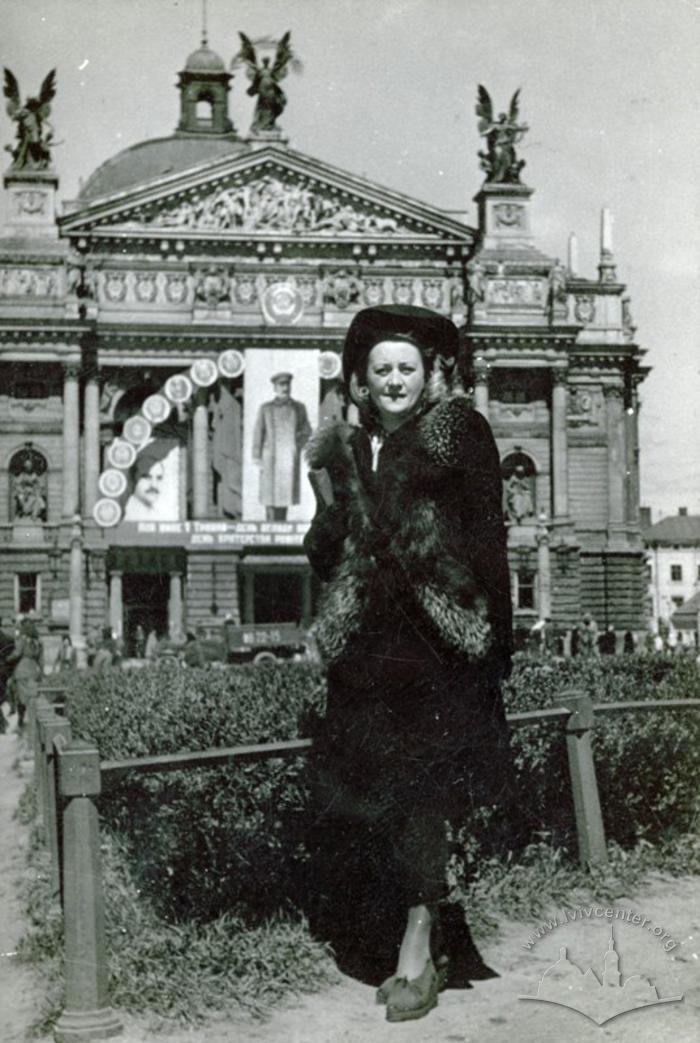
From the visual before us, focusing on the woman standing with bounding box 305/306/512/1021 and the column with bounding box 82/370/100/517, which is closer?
the woman standing with bounding box 305/306/512/1021

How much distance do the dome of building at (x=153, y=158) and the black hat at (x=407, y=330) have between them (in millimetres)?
60613

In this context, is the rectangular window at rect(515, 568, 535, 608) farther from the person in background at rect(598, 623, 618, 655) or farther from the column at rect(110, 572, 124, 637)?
the column at rect(110, 572, 124, 637)

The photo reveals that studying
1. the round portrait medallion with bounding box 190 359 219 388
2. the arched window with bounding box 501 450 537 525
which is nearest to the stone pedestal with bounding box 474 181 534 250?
the arched window with bounding box 501 450 537 525

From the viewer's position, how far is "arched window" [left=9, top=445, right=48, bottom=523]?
4828cm

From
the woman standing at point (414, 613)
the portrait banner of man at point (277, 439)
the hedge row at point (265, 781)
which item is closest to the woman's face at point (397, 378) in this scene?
the woman standing at point (414, 613)

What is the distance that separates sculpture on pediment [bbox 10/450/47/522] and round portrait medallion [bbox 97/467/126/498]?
3.49 m

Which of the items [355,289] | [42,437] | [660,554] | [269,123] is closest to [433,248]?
[355,289]

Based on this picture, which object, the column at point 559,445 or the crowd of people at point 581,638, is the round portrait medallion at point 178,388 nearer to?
the column at point 559,445

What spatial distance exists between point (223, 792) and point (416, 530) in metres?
2.11

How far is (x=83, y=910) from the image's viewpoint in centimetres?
474

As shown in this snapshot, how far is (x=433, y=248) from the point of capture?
51156 mm

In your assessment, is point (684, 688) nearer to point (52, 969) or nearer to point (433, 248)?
point (52, 969)

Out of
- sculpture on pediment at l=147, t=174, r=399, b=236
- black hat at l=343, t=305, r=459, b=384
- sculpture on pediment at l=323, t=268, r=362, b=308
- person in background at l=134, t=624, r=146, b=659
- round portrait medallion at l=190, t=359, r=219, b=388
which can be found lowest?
person in background at l=134, t=624, r=146, b=659

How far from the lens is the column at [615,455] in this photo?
52.6 metres
